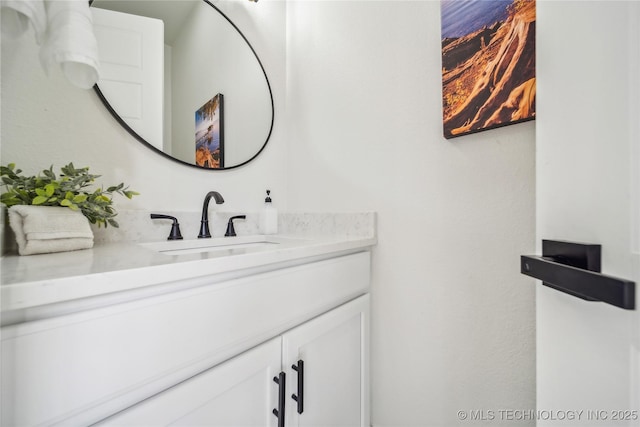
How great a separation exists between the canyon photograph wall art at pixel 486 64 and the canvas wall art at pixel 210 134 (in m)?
0.94

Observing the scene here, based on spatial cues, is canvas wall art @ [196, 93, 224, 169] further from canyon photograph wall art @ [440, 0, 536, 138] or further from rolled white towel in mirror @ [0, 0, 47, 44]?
canyon photograph wall art @ [440, 0, 536, 138]

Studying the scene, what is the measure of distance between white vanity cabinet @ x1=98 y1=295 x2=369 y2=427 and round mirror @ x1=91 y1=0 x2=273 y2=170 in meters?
0.83

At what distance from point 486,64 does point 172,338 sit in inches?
42.5

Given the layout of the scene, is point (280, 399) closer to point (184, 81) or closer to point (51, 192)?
point (51, 192)

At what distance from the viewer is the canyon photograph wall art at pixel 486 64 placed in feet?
2.22

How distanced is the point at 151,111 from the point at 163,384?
0.94 m

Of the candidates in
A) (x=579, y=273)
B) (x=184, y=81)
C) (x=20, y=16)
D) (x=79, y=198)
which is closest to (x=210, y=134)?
(x=184, y=81)

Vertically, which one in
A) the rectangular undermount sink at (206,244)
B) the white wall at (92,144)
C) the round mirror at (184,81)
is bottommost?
the rectangular undermount sink at (206,244)

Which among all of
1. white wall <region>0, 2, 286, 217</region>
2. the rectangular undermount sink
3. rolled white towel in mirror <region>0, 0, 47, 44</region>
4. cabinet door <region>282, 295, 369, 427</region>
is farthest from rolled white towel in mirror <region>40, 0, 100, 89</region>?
cabinet door <region>282, 295, 369, 427</region>

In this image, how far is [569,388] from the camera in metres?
0.36

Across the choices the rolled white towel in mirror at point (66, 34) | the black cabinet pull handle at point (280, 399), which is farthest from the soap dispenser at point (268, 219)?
the rolled white towel in mirror at point (66, 34)

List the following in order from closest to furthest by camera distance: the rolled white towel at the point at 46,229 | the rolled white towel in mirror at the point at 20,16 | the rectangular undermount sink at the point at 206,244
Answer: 1. the rolled white towel in mirror at the point at 20,16
2. the rolled white towel at the point at 46,229
3. the rectangular undermount sink at the point at 206,244

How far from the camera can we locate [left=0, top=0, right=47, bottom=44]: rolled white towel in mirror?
0.39m

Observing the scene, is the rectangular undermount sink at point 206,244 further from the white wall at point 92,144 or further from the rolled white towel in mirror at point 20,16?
the rolled white towel in mirror at point 20,16
